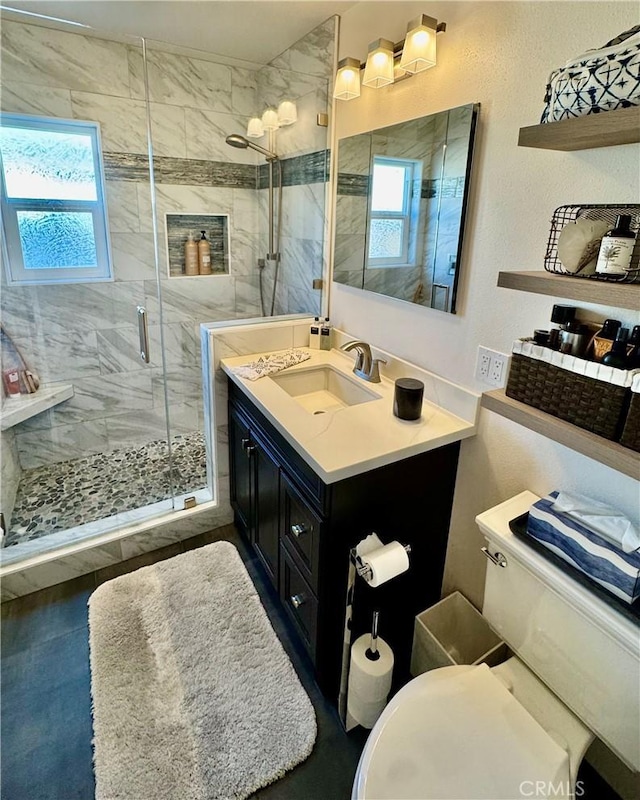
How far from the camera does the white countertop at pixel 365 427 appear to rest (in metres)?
1.35

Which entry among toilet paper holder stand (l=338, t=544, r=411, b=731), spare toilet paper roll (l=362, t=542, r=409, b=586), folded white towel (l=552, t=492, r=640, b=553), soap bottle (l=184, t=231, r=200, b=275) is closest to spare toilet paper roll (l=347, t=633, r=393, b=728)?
toilet paper holder stand (l=338, t=544, r=411, b=731)

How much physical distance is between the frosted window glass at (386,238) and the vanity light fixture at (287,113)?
940 millimetres

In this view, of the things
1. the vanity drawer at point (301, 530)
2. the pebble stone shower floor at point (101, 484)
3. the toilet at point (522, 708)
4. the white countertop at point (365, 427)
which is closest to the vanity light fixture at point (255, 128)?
the white countertop at point (365, 427)

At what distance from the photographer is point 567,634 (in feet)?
3.67

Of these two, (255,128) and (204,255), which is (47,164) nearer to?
(204,255)

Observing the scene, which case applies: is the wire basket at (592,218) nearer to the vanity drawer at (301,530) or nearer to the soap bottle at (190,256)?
the vanity drawer at (301,530)

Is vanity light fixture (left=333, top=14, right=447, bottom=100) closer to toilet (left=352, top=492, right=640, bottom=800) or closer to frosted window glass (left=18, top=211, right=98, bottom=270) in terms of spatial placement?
toilet (left=352, top=492, right=640, bottom=800)

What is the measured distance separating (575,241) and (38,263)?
8.49 ft

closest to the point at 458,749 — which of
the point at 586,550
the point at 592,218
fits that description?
the point at 586,550

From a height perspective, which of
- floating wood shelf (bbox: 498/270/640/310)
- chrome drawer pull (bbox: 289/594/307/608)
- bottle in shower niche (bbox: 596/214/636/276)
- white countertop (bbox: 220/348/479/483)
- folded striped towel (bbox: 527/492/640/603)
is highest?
bottle in shower niche (bbox: 596/214/636/276)

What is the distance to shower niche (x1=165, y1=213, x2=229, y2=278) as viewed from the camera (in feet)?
9.13

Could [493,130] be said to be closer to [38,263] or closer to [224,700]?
[224,700]

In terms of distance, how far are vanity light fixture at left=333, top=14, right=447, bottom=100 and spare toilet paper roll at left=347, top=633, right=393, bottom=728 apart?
6.20 feet

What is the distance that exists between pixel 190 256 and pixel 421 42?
1.84 m
